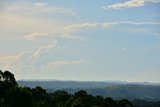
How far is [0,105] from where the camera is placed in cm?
12488

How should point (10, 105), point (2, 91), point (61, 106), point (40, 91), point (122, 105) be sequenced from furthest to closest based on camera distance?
point (40, 91), point (122, 105), point (2, 91), point (61, 106), point (10, 105)

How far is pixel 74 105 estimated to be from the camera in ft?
412

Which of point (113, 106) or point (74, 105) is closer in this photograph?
point (74, 105)

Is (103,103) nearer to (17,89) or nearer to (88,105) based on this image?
(88,105)

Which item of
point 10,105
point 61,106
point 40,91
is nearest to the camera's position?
point 10,105

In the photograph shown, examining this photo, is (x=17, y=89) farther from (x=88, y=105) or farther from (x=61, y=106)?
(x=88, y=105)

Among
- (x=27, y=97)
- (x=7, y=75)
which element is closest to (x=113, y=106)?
(x=27, y=97)

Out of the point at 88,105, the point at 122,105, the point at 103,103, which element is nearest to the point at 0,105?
the point at 88,105

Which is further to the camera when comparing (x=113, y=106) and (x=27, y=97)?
(x=113, y=106)

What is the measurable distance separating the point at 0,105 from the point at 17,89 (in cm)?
861

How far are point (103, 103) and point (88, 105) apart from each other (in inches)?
432

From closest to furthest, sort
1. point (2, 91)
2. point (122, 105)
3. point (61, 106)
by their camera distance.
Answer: point (61, 106) < point (2, 91) < point (122, 105)

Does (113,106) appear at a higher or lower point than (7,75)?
lower

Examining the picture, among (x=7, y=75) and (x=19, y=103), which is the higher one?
(x=7, y=75)
